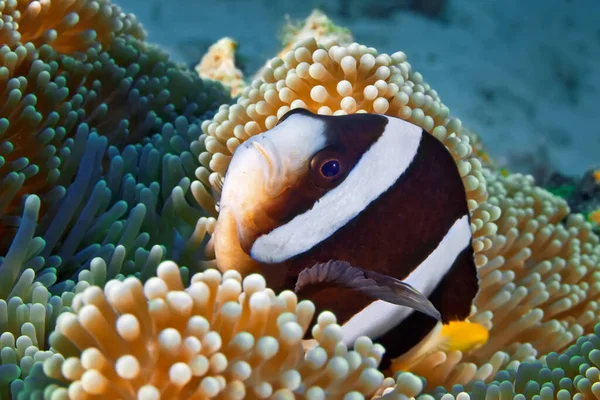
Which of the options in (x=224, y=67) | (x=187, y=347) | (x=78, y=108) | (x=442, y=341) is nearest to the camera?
(x=187, y=347)

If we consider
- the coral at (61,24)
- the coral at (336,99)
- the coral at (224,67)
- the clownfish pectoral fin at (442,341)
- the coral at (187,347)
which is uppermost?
the coral at (224,67)

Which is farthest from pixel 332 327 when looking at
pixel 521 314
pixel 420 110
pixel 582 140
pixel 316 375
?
pixel 582 140

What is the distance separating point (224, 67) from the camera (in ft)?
10.1

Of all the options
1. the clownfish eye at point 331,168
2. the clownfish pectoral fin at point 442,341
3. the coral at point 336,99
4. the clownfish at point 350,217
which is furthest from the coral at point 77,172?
the clownfish pectoral fin at point 442,341

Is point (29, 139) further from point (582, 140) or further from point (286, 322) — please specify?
point (582, 140)

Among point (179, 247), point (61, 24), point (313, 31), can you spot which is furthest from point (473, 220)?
point (313, 31)

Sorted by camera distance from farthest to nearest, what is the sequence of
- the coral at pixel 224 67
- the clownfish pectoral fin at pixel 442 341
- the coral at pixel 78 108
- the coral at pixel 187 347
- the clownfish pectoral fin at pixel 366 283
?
the coral at pixel 224 67 → the coral at pixel 78 108 → the clownfish pectoral fin at pixel 442 341 → the clownfish pectoral fin at pixel 366 283 → the coral at pixel 187 347

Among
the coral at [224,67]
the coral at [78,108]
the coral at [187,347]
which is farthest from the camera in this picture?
the coral at [224,67]

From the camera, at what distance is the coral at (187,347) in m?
0.66

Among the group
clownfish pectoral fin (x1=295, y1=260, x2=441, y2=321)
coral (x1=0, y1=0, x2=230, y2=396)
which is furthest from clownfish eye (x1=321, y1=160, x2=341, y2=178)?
coral (x1=0, y1=0, x2=230, y2=396)

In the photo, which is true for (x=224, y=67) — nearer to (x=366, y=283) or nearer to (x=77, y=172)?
(x=77, y=172)

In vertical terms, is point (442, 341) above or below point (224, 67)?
below

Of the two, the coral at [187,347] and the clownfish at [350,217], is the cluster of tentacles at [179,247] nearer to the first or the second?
the coral at [187,347]

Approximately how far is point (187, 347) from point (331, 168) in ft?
1.41
